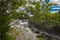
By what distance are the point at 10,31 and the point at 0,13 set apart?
34.6 inches

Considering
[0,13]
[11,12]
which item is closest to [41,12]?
[11,12]

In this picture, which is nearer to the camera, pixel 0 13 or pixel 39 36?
pixel 0 13

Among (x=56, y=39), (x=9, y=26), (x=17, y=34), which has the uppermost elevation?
(x=9, y=26)

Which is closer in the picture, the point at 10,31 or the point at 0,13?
the point at 0,13

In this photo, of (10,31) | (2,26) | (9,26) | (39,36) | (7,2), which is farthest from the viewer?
(39,36)

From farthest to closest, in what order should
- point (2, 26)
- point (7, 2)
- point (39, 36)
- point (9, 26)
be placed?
point (39, 36) < point (9, 26) < point (2, 26) < point (7, 2)

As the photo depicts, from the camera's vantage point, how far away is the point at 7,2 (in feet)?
10.4

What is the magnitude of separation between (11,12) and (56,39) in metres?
2.78

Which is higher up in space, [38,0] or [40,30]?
[38,0]

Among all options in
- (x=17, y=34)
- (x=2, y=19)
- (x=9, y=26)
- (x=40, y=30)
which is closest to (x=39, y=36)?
(x=40, y=30)

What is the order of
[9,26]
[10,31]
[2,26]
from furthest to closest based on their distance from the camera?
[10,31], [9,26], [2,26]

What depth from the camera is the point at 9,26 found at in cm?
363

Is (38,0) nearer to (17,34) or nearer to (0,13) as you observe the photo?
(0,13)

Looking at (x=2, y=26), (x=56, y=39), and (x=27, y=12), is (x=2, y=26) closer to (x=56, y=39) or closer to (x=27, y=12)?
(x=27, y=12)
